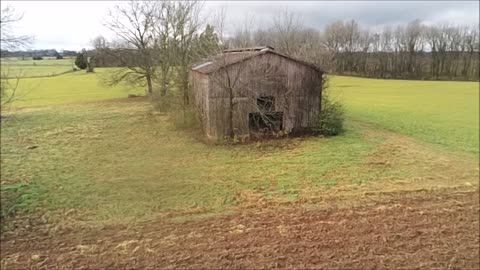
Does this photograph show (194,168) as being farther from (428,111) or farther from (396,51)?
(428,111)

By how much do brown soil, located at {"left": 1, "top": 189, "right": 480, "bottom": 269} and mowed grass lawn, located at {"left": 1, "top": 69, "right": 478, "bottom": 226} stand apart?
0.86 metres

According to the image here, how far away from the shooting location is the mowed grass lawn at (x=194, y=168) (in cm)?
921

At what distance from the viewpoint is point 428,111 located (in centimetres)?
2609

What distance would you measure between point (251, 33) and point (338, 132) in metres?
8.06

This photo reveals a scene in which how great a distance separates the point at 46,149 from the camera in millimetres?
15422

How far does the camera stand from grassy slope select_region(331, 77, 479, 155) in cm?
1801

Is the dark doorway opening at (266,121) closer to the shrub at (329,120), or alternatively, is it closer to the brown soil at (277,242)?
the shrub at (329,120)

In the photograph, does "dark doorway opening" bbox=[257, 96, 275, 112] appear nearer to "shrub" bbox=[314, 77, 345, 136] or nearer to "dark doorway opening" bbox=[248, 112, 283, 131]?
"dark doorway opening" bbox=[248, 112, 283, 131]

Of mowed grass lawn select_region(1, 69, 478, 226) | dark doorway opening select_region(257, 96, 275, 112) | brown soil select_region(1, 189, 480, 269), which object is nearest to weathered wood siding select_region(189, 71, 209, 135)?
mowed grass lawn select_region(1, 69, 478, 226)

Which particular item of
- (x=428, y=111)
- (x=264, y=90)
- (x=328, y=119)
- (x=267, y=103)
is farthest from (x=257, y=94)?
(x=428, y=111)

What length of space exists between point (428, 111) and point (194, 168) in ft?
68.2

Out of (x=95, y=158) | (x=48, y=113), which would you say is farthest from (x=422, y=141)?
(x=48, y=113)

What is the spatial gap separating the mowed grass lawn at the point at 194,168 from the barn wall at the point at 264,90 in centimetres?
143

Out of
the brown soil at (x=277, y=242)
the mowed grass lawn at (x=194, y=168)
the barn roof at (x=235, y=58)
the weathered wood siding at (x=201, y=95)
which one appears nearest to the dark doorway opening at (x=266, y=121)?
the mowed grass lawn at (x=194, y=168)
